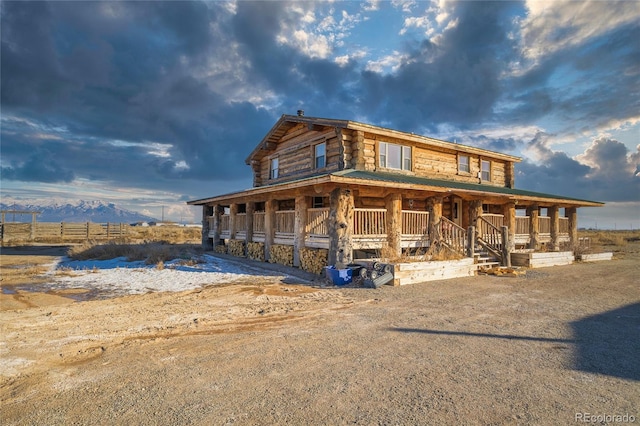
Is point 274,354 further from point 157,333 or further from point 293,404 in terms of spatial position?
point 157,333

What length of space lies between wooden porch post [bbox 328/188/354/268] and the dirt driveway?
4109 mm

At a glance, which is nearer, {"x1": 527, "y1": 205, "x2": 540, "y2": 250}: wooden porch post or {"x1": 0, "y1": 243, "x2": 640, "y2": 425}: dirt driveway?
{"x1": 0, "y1": 243, "x2": 640, "y2": 425}: dirt driveway

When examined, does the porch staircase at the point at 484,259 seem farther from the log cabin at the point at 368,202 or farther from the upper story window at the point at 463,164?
the upper story window at the point at 463,164

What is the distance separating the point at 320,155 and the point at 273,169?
5.24 meters

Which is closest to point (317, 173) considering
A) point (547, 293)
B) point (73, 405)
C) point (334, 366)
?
point (547, 293)

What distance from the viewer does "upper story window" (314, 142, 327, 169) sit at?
1761 centimetres

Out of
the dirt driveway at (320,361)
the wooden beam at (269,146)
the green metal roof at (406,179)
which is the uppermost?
the wooden beam at (269,146)

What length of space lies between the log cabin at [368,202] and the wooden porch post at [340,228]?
4 centimetres

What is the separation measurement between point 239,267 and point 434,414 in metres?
13.8

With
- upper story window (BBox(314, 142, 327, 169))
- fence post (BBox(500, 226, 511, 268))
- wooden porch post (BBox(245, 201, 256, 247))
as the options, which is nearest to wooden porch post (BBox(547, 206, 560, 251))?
fence post (BBox(500, 226, 511, 268))

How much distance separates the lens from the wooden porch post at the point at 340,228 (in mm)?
13031

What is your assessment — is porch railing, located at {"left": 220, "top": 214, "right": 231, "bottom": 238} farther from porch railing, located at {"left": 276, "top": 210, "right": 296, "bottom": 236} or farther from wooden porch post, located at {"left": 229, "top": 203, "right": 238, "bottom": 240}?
porch railing, located at {"left": 276, "top": 210, "right": 296, "bottom": 236}

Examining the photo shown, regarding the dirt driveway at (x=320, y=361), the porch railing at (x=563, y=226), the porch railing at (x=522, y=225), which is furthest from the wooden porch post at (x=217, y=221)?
the porch railing at (x=563, y=226)

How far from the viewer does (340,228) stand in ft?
42.9
